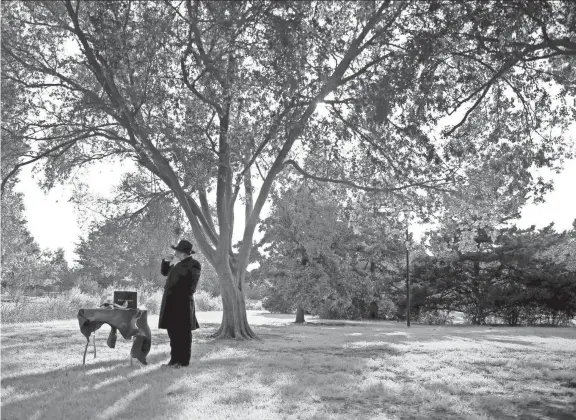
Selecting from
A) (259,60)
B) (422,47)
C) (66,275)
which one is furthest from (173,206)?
(66,275)

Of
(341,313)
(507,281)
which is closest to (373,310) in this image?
(341,313)

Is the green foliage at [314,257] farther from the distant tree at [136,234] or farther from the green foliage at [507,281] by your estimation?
the distant tree at [136,234]

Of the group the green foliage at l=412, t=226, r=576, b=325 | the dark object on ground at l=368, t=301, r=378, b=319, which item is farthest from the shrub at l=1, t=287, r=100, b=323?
the green foliage at l=412, t=226, r=576, b=325

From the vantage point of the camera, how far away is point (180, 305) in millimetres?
8664

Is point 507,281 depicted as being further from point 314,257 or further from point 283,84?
point 283,84

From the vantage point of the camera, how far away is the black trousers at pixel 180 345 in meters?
8.70

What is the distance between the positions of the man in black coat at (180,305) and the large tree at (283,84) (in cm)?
412

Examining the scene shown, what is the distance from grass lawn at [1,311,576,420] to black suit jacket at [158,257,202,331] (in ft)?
2.72

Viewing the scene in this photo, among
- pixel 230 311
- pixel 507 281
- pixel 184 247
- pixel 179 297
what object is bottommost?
pixel 230 311

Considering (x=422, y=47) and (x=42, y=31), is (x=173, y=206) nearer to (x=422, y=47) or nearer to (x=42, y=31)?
(x=42, y=31)

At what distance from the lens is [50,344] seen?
41.4 ft

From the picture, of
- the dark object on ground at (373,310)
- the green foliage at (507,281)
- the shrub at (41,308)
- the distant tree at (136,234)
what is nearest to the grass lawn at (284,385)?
the distant tree at (136,234)

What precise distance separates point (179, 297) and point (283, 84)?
16.2 feet

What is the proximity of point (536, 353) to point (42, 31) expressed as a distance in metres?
15.8
